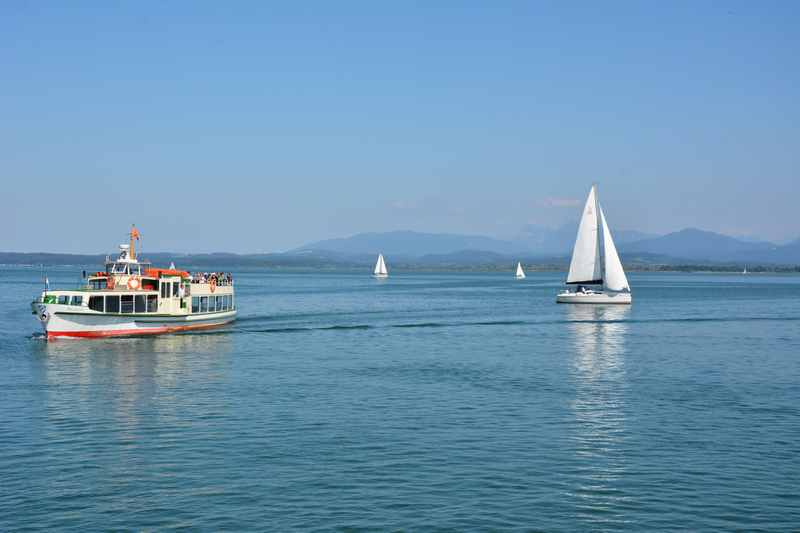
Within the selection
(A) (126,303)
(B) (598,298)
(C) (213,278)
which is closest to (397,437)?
(A) (126,303)

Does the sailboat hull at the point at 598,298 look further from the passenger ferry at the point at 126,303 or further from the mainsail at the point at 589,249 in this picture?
the passenger ferry at the point at 126,303

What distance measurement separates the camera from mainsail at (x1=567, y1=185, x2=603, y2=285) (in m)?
139

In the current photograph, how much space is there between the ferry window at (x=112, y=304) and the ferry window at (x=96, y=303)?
0.77m

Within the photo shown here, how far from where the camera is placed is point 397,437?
38.3 meters

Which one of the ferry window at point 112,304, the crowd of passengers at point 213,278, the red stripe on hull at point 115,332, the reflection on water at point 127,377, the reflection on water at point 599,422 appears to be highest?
the crowd of passengers at point 213,278

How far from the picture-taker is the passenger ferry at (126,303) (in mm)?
77562

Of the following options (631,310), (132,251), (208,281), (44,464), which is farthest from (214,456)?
(631,310)

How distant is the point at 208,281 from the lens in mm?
95375

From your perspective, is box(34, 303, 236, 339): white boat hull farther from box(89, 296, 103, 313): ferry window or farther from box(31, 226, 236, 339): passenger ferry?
box(89, 296, 103, 313): ferry window

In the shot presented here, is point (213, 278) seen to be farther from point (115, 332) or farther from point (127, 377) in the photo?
A: point (127, 377)

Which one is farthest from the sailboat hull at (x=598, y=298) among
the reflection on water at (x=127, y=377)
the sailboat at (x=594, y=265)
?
the reflection on water at (x=127, y=377)

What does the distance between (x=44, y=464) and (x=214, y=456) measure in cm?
649

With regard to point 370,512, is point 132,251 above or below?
above

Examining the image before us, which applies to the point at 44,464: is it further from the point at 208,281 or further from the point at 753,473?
the point at 208,281
